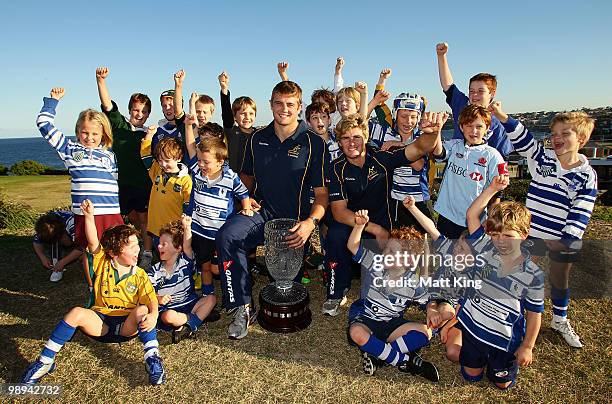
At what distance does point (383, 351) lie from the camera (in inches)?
147

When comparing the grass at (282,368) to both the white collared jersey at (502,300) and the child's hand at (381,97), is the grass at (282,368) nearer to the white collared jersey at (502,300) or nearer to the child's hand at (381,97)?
the white collared jersey at (502,300)

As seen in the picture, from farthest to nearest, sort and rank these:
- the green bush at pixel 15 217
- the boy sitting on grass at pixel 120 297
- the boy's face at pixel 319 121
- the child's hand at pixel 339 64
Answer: the green bush at pixel 15 217 → the child's hand at pixel 339 64 → the boy's face at pixel 319 121 → the boy sitting on grass at pixel 120 297

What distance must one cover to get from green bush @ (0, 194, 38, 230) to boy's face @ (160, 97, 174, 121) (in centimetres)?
467

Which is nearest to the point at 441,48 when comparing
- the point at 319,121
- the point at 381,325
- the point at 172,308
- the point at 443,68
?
the point at 443,68

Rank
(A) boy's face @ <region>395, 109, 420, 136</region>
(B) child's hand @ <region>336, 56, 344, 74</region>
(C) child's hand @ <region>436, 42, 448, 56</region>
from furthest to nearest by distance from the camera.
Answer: (B) child's hand @ <region>336, 56, 344, 74</region>, (C) child's hand @ <region>436, 42, 448, 56</region>, (A) boy's face @ <region>395, 109, 420, 136</region>

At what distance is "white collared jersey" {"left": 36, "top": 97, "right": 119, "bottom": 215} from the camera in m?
4.88

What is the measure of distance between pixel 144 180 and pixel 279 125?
8.44 feet

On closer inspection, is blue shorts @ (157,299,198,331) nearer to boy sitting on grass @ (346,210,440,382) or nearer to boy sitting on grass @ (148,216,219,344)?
boy sitting on grass @ (148,216,219,344)

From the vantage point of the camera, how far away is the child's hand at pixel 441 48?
5.59 m

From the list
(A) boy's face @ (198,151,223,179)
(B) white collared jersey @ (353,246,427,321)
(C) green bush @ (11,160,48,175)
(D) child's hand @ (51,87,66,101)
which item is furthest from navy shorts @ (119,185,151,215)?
(C) green bush @ (11,160,48,175)

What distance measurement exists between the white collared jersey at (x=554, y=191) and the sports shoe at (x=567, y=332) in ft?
2.98

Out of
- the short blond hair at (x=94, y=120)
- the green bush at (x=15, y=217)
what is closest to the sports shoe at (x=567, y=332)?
the short blond hair at (x=94, y=120)

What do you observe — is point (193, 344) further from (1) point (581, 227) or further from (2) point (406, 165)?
(1) point (581, 227)

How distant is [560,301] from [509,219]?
5.23 ft
